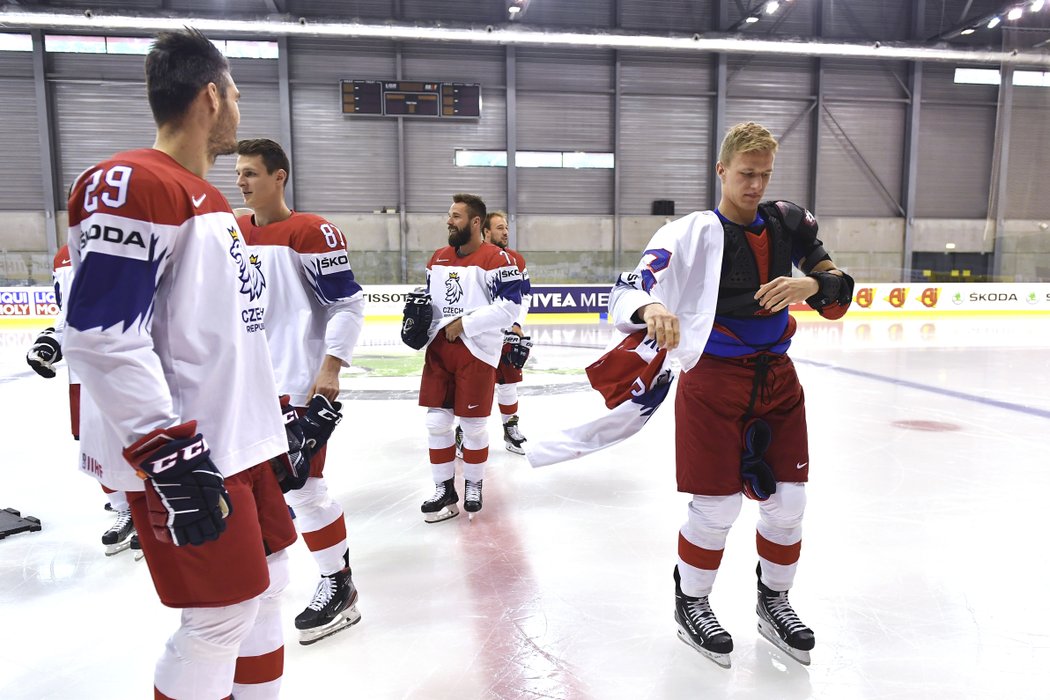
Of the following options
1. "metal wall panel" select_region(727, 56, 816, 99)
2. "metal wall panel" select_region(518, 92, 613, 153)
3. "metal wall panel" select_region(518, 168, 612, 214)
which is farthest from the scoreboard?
"metal wall panel" select_region(727, 56, 816, 99)

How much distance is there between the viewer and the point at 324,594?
254cm

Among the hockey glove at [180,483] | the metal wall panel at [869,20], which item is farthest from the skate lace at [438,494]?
the metal wall panel at [869,20]

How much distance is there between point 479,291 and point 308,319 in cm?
146

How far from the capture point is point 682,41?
1667 centimetres

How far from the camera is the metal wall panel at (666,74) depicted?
18375 mm

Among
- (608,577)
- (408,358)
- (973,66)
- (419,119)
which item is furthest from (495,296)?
(973,66)

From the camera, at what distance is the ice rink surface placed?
2211 mm

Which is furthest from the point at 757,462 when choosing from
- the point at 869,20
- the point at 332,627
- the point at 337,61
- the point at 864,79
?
the point at 869,20

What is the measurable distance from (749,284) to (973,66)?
22216 millimetres

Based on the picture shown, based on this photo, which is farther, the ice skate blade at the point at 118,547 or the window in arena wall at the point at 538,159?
the window in arena wall at the point at 538,159

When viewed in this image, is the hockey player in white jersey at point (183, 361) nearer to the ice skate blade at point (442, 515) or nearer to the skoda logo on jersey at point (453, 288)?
the ice skate blade at point (442, 515)

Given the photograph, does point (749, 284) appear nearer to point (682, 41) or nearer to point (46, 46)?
point (682, 41)

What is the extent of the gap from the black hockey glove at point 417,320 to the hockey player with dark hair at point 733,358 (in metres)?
1.72

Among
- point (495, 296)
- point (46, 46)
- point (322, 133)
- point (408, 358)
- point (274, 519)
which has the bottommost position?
point (408, 358)
